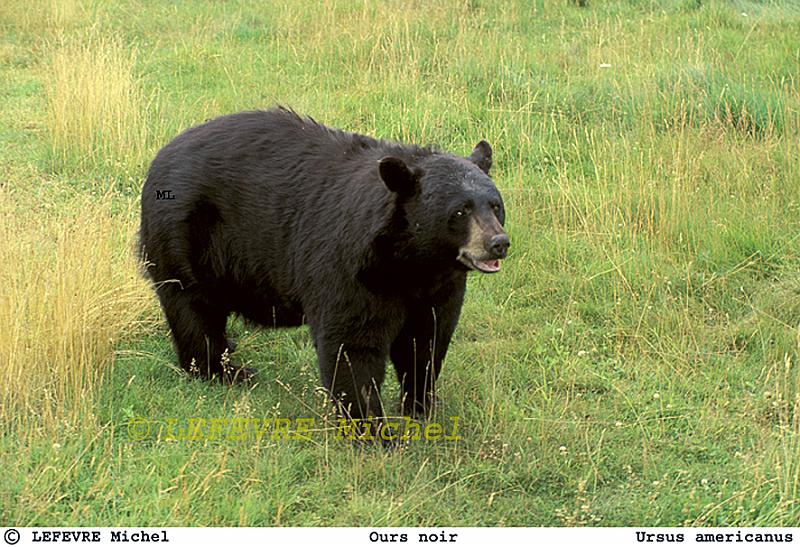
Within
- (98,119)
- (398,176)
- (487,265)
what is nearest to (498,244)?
(487,265)

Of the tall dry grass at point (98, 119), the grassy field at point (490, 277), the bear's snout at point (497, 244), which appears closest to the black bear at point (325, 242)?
the bear's snout at point (497, 244)

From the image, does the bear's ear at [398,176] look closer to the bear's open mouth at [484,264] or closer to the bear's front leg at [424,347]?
the bear's open mouth at [484,264]

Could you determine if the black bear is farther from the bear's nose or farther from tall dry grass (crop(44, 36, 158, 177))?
tall dry grass (crop(44, 36, 158, 177))

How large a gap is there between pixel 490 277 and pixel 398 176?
2.41m

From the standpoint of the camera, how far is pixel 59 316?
5.38 metres

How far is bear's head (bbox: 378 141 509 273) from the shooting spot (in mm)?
4703

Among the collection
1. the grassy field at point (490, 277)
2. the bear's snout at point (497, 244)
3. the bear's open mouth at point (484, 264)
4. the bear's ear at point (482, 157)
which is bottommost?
the grassy field at point (490, 277)

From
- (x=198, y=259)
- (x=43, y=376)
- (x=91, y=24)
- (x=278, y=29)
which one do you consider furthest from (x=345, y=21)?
(x=43, y=376)

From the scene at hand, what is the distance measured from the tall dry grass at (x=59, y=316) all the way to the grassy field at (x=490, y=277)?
18mm

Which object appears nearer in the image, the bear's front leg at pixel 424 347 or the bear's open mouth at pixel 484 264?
the bear's open mouth at pixel 484 264

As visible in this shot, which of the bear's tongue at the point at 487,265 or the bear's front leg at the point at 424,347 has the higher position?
the bear's tongue at the point at 487,265

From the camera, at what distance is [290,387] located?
19.0 feet

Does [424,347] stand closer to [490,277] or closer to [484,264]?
[484,264]

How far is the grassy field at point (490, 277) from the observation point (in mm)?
4781
